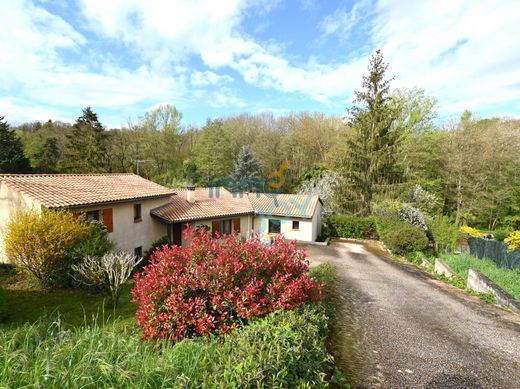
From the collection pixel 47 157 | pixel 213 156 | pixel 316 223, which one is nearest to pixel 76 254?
pixel 316 223

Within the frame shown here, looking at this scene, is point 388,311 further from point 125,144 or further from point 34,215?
point 125,144

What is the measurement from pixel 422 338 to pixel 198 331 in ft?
15.9

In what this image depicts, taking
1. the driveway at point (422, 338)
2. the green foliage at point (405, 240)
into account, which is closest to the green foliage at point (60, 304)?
the driveway at point (422, 338)

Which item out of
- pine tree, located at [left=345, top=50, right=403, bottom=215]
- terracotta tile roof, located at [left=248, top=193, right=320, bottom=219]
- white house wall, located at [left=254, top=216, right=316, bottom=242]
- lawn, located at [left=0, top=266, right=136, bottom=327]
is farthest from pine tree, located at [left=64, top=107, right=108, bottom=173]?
pine tree, located at [left=345, top=50, right=403, bottom=215]

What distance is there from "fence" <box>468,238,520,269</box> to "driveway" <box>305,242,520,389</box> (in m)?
5.79

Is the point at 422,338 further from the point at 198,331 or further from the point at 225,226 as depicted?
the point at 225,226

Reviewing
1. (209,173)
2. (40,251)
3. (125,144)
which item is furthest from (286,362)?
(125,144)

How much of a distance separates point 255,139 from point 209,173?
9440 millimetres

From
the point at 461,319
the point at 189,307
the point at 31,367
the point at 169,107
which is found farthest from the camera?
the point at 169,107

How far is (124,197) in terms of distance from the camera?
14.7 metres

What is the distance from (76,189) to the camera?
1374cm

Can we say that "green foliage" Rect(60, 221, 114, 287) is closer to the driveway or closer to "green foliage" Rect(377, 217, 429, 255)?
the driveway

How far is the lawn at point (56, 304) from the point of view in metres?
8.02

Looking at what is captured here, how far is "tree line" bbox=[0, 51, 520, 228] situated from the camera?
79.4 ft
